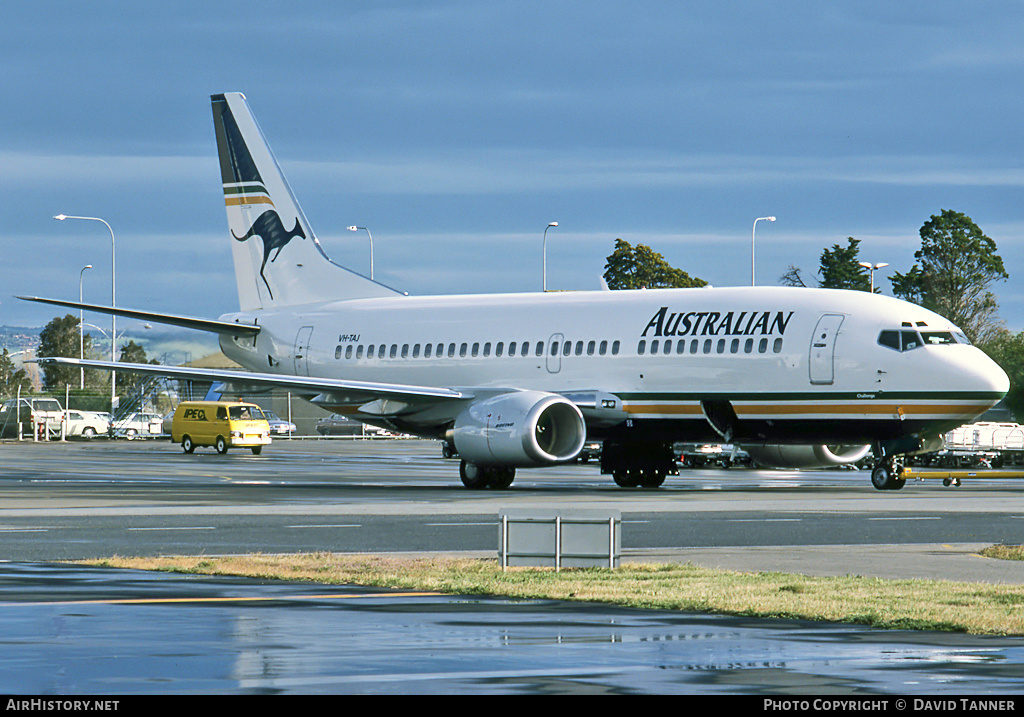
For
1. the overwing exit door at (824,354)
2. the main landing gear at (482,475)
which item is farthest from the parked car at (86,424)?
the overwing exit door at (824,354)

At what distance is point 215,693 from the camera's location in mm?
8914

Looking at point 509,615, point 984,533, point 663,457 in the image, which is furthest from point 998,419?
A: point 509,615

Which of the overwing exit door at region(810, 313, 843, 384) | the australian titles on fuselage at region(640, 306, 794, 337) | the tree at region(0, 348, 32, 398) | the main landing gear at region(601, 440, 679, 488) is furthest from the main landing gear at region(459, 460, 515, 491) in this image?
the tree at region(0, 348, 32, 398)

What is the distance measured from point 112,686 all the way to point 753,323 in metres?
26.4

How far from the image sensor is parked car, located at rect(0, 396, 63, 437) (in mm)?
91500

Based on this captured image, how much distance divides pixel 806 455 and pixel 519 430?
23.7 ft

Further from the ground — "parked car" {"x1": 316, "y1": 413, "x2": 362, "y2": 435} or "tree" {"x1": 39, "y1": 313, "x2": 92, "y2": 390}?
"tree" {"x1": 39, "y1": 313, "x2": 92, "y2": 390}

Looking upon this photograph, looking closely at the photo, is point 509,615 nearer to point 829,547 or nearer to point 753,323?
point 829,547

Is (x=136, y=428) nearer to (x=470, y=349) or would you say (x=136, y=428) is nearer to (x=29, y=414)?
(x=29, y=414)

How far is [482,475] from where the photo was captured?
36250 millimetres

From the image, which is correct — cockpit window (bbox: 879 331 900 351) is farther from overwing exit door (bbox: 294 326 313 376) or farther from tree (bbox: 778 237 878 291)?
tree (bbox: 778 237 878 291)

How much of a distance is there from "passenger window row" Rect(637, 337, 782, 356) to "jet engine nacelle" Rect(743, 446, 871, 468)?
3314mm

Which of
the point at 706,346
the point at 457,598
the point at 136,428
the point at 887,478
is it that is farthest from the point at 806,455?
the point at 136,428

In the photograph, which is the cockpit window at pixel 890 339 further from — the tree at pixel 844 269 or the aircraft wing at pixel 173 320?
the tree at pixel 844 269
